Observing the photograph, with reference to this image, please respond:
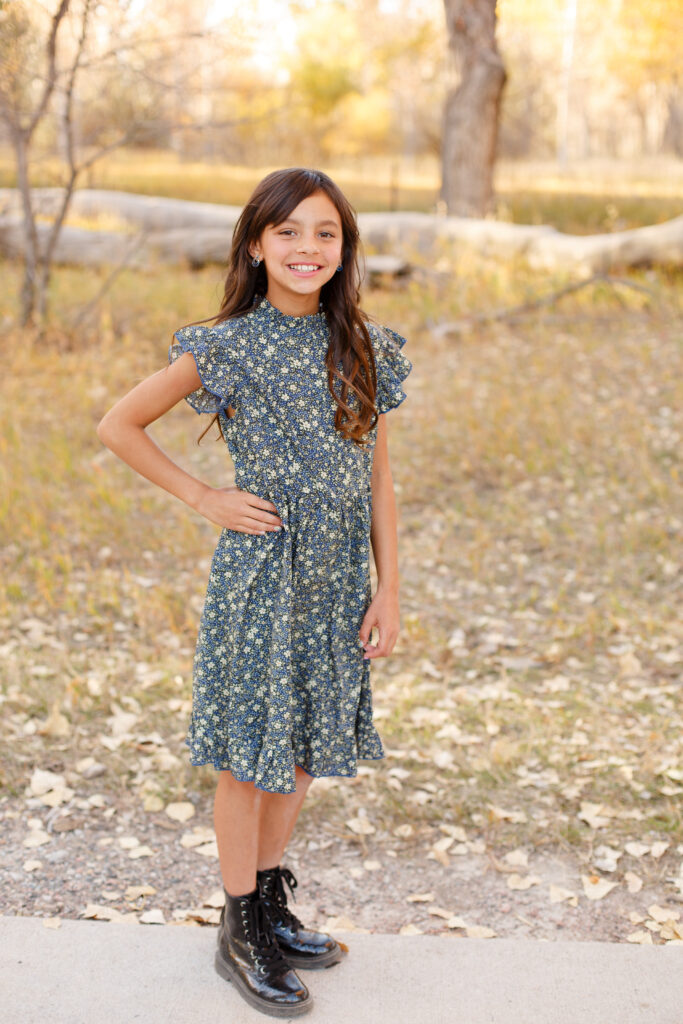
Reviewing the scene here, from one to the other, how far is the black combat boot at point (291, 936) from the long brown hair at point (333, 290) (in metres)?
1.01

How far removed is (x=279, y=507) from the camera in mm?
2031

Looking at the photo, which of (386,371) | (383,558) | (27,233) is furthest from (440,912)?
(27,233)

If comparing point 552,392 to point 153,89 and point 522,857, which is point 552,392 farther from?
point 522,857

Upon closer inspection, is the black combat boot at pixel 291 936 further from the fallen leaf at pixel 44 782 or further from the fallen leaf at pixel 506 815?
the fallen leaf at pixel 44 782

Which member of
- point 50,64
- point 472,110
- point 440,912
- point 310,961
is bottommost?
point 440,912

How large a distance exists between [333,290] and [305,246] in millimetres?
148

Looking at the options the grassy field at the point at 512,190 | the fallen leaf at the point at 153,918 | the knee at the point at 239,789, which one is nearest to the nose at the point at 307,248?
the knee at the point at 239,789

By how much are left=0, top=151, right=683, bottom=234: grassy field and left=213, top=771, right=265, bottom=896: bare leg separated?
8040mm

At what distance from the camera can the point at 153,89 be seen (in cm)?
696

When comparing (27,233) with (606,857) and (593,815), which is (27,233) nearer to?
(593,815)

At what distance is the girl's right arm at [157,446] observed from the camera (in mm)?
1991

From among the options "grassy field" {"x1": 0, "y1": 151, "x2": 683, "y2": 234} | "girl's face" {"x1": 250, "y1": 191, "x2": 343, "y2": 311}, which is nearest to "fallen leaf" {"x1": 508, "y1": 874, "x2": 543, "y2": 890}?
"girl's face" {"x1": 250, "y1": 191, "x2": 343, "y2": 311}

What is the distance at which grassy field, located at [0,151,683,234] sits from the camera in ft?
36.5

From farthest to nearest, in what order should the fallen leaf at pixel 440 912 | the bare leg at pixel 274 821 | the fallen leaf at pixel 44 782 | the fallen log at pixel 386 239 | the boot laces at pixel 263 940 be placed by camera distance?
the fallen log at pixel 386 239 < the fallen leaf at pixel 44 782 < the fallen leaf at pixel 440 912 < the bare leg at pixel 274 821 < the boot laces at pixel 263 940
